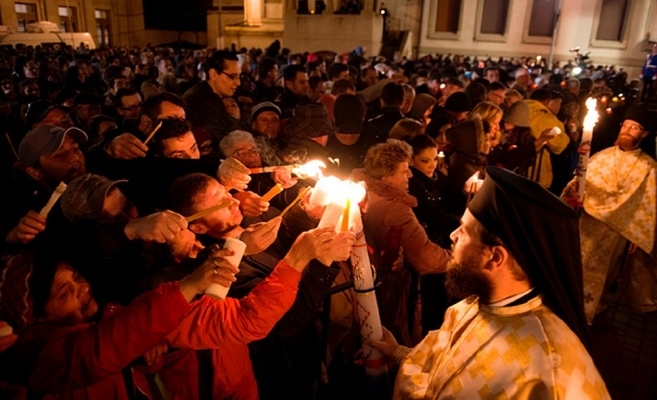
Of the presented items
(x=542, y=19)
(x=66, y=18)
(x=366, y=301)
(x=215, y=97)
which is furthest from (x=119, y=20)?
(x=366, y=301)

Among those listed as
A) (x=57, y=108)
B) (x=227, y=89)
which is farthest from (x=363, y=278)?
(x=57, y=108)

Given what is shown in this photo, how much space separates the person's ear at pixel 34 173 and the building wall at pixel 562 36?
94.2 ft

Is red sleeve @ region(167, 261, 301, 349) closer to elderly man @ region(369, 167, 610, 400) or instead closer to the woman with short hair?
elderly man @ region(369, 167, 610, 400)

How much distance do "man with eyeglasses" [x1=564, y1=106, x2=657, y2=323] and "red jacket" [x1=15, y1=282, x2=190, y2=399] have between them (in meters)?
4.04

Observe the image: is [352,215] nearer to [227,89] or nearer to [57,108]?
[227,89]

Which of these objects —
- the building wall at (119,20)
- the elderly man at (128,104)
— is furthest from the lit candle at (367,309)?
the building wall at (119,20)

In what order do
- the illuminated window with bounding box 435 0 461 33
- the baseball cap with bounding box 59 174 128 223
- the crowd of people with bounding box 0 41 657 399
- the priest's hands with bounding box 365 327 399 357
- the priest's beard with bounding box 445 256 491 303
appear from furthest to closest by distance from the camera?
the illuminated window with bounding box 435 0 461 33 → the baseball cap with bounding box 59 174 128 223 → the priest's hands with bounding box 365 327 399 357 → the priest's beard with bounding box 445 256 491 303 → the crowd of people with bounding box 0 41 657 399

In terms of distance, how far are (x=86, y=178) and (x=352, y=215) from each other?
1.81m

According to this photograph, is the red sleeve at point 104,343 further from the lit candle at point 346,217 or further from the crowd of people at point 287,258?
the lit candle at point 346,217

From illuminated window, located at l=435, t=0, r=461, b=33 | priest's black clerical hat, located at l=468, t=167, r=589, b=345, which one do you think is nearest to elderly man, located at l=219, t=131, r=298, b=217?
priest's black clerical hat, located at l=468, t=167, r=589, b=345

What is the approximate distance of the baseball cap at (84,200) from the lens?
2.92m

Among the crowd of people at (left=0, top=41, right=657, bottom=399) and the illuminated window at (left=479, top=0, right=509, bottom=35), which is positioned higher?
the illuminated window at (left=479, top=0, right=509, bottom=35)

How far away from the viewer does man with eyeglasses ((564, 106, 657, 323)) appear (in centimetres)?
500

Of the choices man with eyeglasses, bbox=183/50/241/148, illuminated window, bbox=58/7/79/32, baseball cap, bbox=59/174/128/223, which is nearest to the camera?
baseball cap, bbox=59/174/128/223
